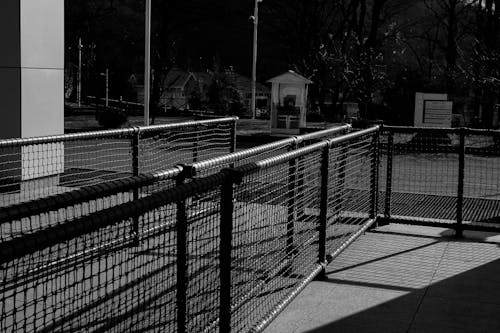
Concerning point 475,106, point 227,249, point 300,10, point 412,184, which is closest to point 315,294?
point 227,249

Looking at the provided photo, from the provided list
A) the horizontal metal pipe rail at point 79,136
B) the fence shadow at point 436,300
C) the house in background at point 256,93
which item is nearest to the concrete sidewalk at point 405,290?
the fence shadow at point 436,300

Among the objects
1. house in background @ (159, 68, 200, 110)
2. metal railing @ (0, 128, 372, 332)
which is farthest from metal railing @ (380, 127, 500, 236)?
house in background @ (159, 68, 200, 110)

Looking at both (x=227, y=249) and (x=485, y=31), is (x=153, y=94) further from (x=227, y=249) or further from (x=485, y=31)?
(x=227, y=249)

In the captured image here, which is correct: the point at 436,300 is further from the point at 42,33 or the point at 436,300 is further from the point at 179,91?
the point at 179,91

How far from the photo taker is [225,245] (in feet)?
13.2

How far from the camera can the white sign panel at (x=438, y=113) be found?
23.8 meters

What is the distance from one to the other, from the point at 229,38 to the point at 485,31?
5824 cm

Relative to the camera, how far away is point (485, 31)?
3838cm

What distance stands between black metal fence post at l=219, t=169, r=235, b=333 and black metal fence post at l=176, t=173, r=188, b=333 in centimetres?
21

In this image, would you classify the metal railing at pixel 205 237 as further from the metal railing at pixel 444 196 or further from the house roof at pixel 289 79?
the house roof at pixel 289 79

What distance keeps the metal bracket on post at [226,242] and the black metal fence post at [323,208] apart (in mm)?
2320

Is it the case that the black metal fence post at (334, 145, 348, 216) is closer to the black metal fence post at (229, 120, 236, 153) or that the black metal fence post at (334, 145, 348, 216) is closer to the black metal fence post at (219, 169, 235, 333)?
the black metal fence post at (229, 120, 236, 153)

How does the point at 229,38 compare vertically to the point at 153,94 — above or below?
above

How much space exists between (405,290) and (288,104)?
75.2 ft
